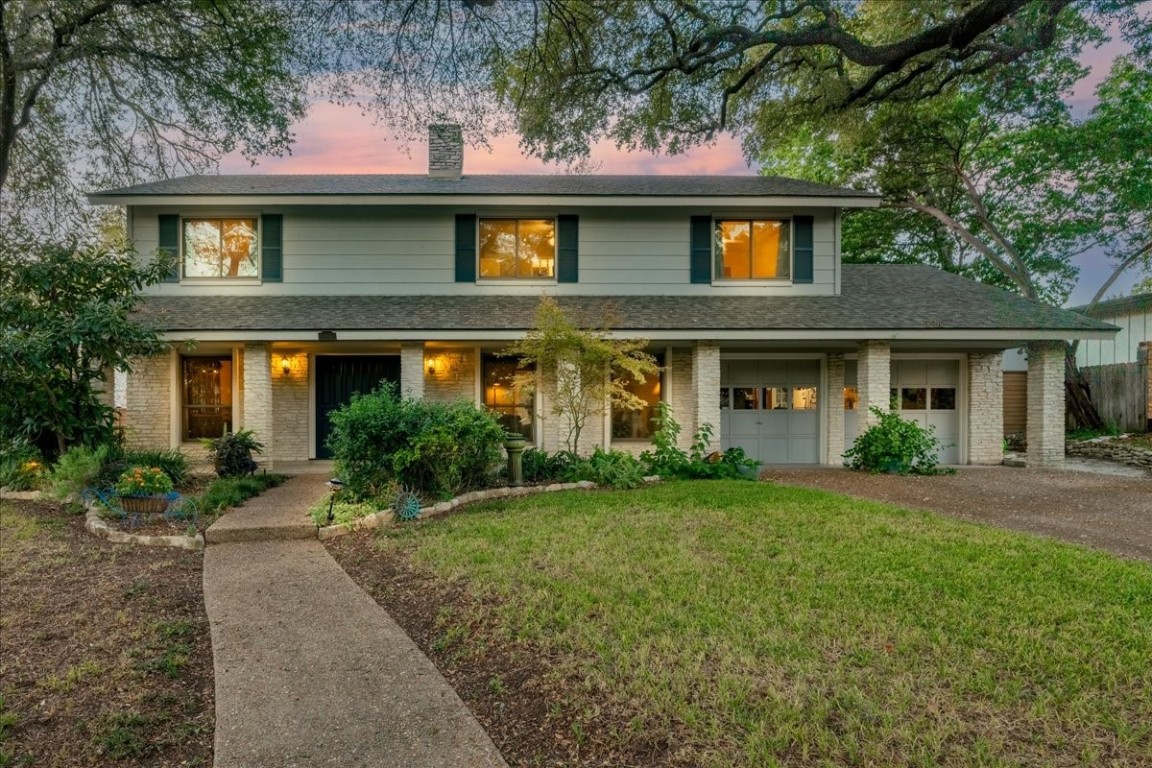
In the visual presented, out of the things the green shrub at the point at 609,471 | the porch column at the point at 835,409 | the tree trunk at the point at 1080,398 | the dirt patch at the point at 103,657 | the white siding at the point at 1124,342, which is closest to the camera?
the dirt patch at the point at 103,657

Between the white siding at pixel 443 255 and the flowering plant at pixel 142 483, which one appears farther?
the white siding at pixel 443 255

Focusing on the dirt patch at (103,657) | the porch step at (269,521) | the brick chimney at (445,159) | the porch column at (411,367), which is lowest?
the dirt patch at (103,657)

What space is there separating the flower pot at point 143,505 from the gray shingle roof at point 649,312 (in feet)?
13.1

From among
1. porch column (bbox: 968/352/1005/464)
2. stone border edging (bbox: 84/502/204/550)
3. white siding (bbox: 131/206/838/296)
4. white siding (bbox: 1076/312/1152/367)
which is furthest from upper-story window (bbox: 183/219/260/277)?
white siding (bbox: 1076/312/1152/367)

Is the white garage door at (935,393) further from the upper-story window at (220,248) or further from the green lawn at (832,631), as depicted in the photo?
the upper-story window at (220,248)

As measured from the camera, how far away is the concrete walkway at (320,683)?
9.02ft

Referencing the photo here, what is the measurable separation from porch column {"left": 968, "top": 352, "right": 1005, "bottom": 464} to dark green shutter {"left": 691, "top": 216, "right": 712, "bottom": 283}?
20.7 ft

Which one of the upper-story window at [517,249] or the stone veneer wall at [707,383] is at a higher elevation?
the upper-story window at [517,249]

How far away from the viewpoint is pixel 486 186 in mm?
12945

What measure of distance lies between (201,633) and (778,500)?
634 cm

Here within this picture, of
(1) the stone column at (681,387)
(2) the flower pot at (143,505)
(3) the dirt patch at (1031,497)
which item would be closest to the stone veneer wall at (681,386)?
(1) the stone column at (681,387)

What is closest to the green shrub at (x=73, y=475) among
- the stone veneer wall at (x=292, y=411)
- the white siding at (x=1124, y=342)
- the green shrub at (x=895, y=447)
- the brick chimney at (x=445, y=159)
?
the stone veneer wall at (x=292, y=411)

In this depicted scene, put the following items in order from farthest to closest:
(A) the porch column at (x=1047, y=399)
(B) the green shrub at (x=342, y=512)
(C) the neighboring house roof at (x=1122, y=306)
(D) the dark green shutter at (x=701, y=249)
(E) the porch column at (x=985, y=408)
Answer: (C) the neighboring house roof at (x=1122, y=306)
(E) the porch column at (x=985, y=408)
(D) the dark green shutter at (x=701, y=249)
(A) the porch column at (x=1047, y=399)
(B) the green shrub at (x=342, y=512)

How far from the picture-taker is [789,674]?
10.8 ft
